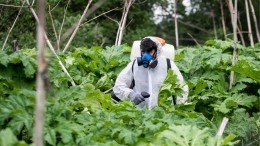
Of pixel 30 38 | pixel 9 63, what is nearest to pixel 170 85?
pixel 9 63

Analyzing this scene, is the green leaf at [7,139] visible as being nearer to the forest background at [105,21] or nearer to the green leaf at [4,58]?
the forest background at [105,21]

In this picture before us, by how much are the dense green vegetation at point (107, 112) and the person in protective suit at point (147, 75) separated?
6.5 inches

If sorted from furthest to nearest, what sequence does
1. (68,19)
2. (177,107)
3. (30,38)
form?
(68,19) < (30,38) < (177,107)

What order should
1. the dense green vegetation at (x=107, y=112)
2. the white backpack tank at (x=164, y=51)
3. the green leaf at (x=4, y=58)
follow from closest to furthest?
the dense green vegetation at (x=107, y=112), the green leaf at (x=4, y=58), the white backpack tank at (x=164, y=51)

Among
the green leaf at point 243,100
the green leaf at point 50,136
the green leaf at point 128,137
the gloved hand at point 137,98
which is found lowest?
the green leaf at point 243,100

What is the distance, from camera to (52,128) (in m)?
3.58

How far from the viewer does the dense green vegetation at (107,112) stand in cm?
360

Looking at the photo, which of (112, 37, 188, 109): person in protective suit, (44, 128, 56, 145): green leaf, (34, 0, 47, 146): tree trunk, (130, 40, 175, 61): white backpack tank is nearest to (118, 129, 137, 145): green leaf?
(44, 128, 56, 145): green leaf

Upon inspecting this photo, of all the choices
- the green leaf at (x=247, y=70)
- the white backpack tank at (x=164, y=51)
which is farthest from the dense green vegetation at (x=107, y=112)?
the white backpack tank at (x=164, y=51)

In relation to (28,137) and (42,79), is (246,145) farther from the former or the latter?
(42,79)

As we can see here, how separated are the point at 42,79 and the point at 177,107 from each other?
381cm

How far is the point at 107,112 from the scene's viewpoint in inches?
172

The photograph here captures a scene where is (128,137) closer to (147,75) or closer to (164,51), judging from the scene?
(147,75)

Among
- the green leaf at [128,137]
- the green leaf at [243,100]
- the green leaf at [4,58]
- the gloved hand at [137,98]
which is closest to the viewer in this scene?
the green leaf at [128,137]
